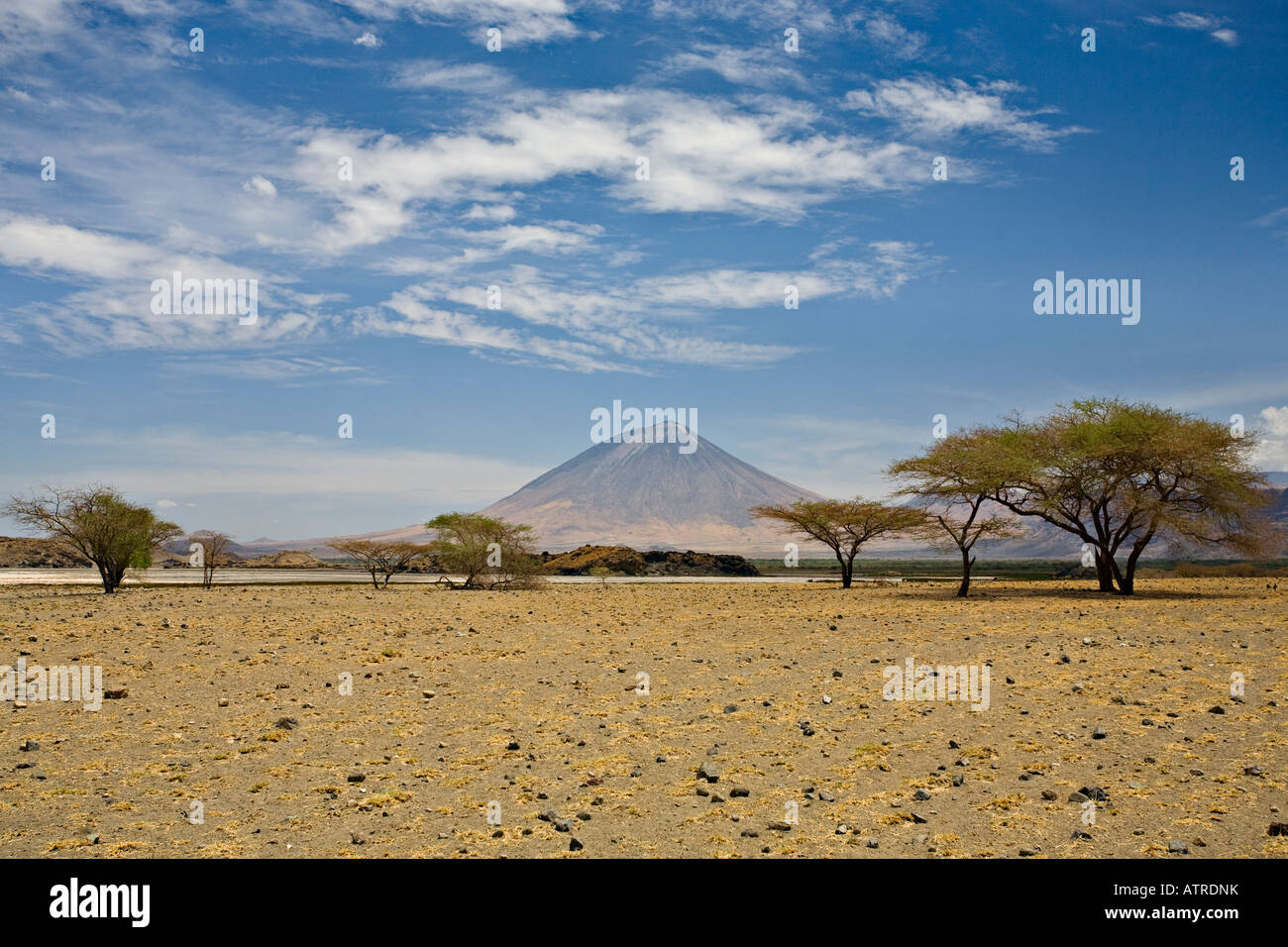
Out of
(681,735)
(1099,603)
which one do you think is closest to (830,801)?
(681,735)

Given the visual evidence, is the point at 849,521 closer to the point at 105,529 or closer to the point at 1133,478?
the point at 1133,478

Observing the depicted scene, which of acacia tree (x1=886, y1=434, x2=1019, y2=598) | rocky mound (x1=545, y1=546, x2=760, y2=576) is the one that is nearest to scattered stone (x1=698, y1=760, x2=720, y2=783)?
acacia tree (x1=886, y1=434, x2=1019, y2=598)

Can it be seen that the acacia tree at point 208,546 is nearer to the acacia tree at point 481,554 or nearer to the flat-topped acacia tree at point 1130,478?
the acacia tree at point 481,554

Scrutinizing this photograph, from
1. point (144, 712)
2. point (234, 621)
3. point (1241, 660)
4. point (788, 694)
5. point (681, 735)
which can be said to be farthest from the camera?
point (234, 621)

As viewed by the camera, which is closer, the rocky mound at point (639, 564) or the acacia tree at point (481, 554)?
the acacia tree at point (481, 554)

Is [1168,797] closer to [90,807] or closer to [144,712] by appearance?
[90,807]

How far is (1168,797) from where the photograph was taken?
7922 millimetres

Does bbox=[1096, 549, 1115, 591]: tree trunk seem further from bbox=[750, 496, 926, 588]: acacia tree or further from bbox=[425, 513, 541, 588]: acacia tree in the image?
bbox=[425, 513, 541, 588]: acacia tree

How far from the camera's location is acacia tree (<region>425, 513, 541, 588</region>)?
44.7 metres

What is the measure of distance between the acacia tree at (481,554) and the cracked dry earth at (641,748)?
2402cm

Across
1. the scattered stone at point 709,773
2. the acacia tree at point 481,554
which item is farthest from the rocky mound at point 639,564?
the scattered stone at point 709,773

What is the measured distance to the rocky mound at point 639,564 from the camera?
246 feet

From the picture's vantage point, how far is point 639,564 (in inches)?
3031
